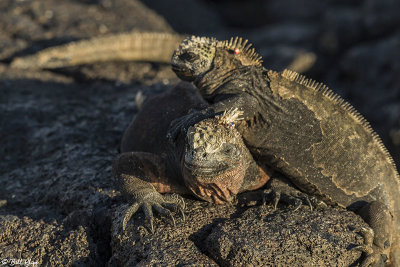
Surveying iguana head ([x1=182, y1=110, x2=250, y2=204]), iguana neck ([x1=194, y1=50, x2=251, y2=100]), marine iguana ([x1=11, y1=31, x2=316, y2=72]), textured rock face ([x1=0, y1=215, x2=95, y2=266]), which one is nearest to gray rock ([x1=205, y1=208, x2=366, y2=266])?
iguana head ([x1=182, y1=110, x2=250, y2=204])

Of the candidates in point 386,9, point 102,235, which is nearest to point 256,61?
point 102,235

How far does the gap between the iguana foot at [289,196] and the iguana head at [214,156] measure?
15.6 inches

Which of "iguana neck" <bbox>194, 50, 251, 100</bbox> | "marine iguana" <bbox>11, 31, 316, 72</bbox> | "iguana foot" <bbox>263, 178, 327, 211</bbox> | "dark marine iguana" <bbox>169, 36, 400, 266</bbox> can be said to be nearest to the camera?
"iguana foot" <bbox>263, 178, 327, 211</bbox>

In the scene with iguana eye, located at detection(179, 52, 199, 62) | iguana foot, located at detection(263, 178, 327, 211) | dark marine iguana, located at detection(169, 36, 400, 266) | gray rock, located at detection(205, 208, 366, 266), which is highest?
iguana eye, located at detection(179, 52, 199, 62)

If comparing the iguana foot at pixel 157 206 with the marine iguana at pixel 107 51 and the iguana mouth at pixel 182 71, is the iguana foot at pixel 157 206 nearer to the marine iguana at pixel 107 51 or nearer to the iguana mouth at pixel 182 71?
the iguana mouth at pixel 182 71

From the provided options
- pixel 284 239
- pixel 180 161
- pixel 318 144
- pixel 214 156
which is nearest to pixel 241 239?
pixel 284 239

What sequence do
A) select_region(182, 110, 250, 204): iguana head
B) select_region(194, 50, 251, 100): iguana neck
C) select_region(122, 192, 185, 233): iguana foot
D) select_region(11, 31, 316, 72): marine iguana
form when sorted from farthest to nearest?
select_region(11, 31, 316, 72): marine iguana < select_region(194, 50, 251, 100): iguana neck < select_region(122, 192, 185, 233): iguana foot < select_region(182, 110, 250, 204): iguana head

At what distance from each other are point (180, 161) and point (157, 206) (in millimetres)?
347

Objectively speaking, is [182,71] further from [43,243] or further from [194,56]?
[43,243]

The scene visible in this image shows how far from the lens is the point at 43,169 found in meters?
4.17

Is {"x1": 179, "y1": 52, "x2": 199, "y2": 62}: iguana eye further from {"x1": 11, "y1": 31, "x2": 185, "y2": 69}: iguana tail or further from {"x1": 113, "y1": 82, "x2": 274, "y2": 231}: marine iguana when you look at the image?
{"x1": 11, "y1": 31, "x2": 185, "y2": 69}: iguana tail

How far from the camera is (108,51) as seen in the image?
6559mm

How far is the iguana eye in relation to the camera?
3.65 meters

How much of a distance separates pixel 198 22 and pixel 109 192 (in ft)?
27.4
